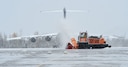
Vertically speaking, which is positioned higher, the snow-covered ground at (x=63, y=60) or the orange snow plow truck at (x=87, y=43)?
the orange snow plow truck at (x=87, y=43)

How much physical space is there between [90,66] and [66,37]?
42135 mm

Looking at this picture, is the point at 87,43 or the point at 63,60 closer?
the point at 63,60

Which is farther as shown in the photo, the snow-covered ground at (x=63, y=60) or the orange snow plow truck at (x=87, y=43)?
the orange snow plow truck at (x=87, y=43)

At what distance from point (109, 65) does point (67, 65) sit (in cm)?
218

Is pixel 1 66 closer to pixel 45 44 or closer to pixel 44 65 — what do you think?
pixel 44 65

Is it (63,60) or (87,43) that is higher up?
(87,43)

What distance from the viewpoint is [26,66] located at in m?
22.4

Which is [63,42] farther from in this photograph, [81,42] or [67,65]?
[67,65]

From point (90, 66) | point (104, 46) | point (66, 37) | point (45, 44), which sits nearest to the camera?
point (90, 66)

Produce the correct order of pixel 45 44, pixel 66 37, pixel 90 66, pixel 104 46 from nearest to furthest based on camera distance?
pixel 90 66
pixel 104 46
pixel 66 37
pixel 45 44

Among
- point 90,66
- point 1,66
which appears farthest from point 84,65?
point 1,66

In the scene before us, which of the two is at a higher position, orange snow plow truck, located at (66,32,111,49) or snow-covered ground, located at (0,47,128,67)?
orange snow plow truck, located at (66,32,111,49)

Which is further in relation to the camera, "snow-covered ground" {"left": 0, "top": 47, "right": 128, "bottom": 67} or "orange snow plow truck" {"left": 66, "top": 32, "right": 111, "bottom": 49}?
"orange snow plow truck" {"left": 66, "top": 32, "right": 111, "bottom": 49}

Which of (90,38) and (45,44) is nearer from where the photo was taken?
(90,38)
